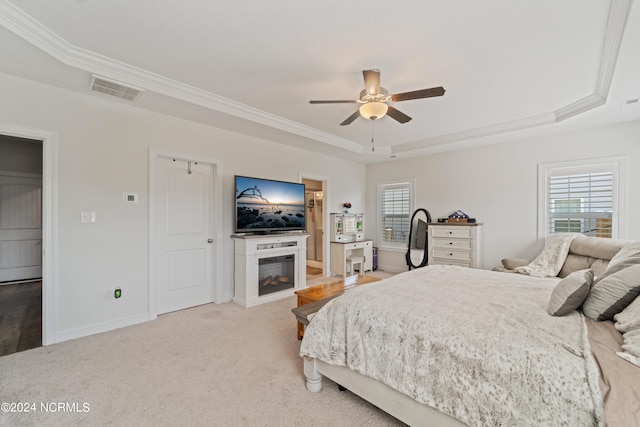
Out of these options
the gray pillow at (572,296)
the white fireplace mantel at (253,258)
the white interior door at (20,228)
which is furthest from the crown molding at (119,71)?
the white interior door at (20,228)

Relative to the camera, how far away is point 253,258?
3.86m

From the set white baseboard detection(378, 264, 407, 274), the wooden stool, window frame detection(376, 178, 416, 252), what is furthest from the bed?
white baseboard detection(378, 264, 407, 274)

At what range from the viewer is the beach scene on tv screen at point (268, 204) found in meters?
3.95

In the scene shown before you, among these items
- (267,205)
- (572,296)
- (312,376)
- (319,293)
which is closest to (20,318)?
(267,205)

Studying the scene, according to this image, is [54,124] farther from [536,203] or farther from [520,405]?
[536,203]

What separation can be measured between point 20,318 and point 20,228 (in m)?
2.88

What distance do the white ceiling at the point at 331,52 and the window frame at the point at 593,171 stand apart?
586mm

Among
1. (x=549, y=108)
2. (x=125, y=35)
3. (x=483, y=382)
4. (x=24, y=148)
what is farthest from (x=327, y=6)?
(x=24, y=148)

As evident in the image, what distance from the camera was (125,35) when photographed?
6.88 feet

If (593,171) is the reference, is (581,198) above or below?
below

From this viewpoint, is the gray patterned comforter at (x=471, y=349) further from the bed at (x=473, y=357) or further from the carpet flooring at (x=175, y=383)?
the carpet flooring at (x=175, y=383)

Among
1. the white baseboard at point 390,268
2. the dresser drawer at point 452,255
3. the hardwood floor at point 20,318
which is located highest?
the dresser drawer at point 452,255

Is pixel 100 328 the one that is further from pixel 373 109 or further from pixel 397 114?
pixel 397 114

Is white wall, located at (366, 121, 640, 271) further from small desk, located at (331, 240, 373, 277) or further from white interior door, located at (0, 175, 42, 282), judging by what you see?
white interior door, located at (0, 175, 42, 282)
